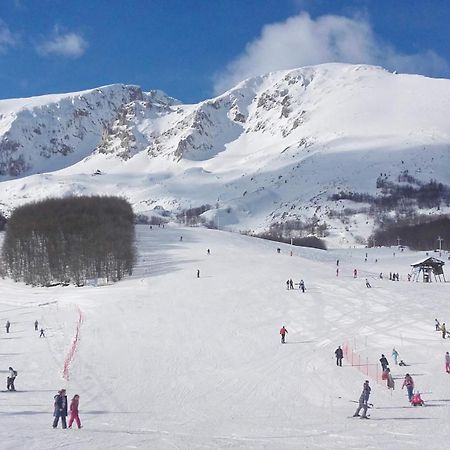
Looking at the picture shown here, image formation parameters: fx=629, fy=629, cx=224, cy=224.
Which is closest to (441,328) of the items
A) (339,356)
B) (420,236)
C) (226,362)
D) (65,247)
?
(339,356)

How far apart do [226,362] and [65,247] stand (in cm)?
5515

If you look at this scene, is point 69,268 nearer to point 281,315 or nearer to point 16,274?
point 16,274

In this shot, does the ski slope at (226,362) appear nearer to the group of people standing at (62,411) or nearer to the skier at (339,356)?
the group of people standing at (62,411)

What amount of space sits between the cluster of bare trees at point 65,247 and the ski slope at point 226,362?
12731 mm

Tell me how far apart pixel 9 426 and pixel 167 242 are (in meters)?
85.2

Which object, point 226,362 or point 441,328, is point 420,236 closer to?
point 441,328

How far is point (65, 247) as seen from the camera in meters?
84.2

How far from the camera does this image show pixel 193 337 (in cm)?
3981

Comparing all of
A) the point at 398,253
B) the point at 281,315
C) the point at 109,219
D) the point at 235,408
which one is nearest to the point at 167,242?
the point at 109,219

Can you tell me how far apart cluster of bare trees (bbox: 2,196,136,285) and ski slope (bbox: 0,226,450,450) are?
41.8ft

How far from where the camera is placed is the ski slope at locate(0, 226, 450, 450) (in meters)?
20.7

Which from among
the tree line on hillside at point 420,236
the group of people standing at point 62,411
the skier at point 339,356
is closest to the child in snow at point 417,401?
the skier at point 339,356

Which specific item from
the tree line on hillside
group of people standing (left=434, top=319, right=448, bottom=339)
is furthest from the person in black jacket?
the tree line on hillside

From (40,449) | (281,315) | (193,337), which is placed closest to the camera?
(40,449)
